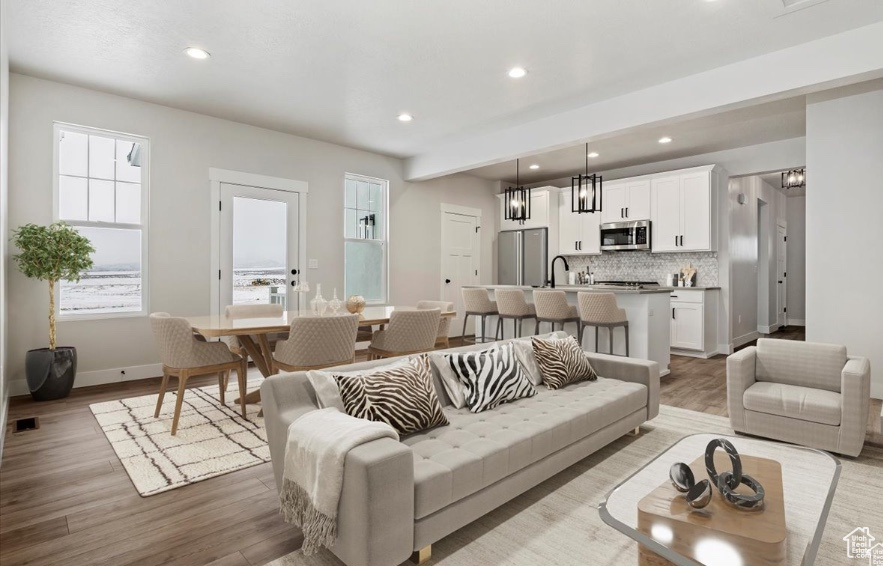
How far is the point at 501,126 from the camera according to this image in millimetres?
5477

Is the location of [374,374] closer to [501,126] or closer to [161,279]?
[161,279]

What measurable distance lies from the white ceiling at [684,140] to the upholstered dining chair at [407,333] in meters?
3.15

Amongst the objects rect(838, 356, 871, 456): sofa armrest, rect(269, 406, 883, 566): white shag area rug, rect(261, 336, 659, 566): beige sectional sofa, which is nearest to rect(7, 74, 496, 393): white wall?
rect(261, 336, 659, 566): beige sectional sofa

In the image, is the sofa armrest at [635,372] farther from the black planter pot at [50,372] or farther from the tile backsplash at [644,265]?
the black planter pot at [50,372]

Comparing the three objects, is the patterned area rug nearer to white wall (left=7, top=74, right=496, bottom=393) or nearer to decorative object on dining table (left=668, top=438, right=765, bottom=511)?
white wall (left=7, top=74, right=496, bottom=393)

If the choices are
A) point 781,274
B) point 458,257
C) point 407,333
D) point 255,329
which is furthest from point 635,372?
point 781,274

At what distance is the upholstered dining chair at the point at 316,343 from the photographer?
3184 mm

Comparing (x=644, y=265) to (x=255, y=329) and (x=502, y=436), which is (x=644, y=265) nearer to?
(x=502, y=436)

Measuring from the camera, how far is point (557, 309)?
5098 mm

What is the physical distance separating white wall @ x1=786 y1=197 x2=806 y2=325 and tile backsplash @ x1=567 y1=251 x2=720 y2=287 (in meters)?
4.33

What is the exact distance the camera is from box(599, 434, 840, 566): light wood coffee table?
1.36 metres

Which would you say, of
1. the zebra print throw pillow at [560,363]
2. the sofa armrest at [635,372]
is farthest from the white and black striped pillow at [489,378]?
the sofa armrest at [635,372]

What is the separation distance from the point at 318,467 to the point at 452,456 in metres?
0.55

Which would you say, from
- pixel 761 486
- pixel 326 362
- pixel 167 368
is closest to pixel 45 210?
pixel 167 368
